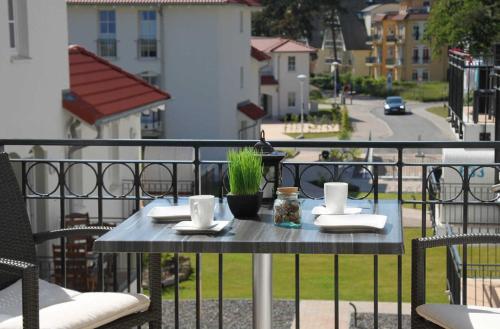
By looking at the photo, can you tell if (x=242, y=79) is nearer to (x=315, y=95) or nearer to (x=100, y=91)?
(x=100, y=91)

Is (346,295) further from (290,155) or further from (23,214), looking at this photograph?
(290,155)

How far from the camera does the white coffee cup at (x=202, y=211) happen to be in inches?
178

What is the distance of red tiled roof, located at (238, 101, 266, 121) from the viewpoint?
41219 mm

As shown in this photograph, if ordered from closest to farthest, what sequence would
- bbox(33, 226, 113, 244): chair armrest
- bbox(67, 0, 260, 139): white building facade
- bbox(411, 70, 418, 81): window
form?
bbox(33, 226, 113, 244): chair armrest → bbox(67, 0, 260, 139): white building facade → bbox(411, 70, 418, 81): window

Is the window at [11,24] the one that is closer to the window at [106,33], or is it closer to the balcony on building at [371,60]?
the window at [106,33]

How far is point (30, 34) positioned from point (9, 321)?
11.9 meters

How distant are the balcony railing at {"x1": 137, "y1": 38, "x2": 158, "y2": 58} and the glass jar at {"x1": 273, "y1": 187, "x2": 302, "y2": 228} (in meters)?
35.1

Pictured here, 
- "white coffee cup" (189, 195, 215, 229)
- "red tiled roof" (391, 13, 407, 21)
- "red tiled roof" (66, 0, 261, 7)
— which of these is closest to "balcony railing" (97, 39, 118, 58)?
"red tiled roof" (66, 0, 261, 7)

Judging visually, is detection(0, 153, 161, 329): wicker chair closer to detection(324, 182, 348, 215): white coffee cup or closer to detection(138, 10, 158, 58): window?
detection(324, 182, 348, 215): white coffee cup

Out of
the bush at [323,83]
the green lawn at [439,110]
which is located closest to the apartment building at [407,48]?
the bush at [323,83]

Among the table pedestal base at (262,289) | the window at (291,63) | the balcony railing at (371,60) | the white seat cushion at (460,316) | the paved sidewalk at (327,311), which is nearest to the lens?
the white seat cushion at (460,316)

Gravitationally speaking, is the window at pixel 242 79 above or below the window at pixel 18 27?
below

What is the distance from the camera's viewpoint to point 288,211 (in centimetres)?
457

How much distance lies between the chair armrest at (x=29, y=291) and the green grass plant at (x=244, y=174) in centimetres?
112
